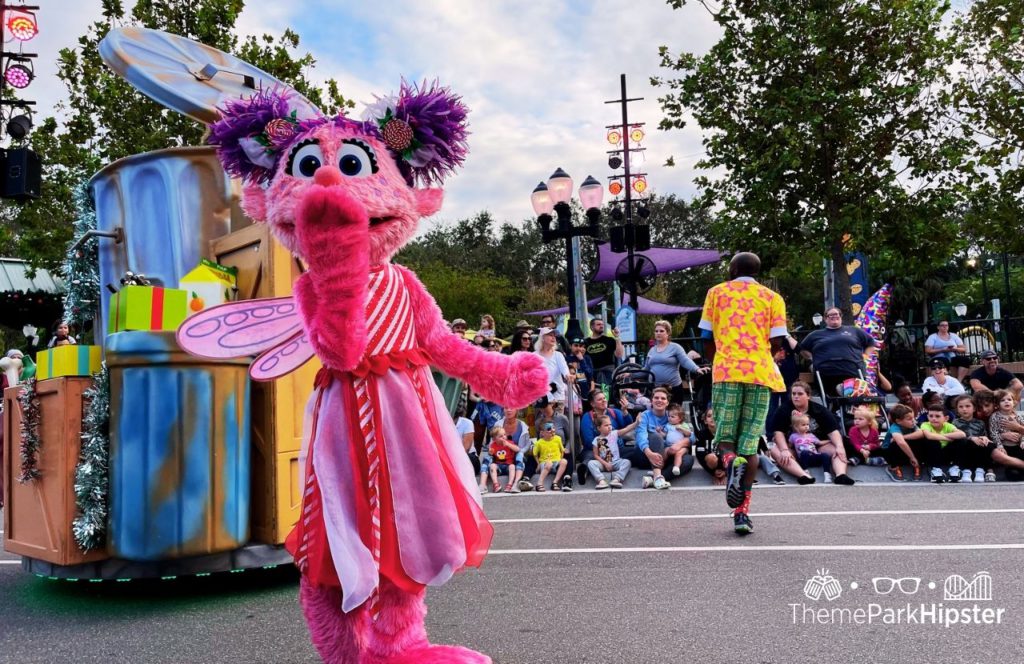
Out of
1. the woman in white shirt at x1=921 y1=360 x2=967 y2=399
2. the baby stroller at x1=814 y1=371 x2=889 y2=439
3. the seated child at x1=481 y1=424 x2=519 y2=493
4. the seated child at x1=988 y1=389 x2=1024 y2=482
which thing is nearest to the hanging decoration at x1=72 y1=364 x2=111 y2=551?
the seated child at x1=481 y1=424 x2=519 y2=493

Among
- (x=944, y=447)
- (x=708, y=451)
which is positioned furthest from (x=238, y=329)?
(x=944, y=447)

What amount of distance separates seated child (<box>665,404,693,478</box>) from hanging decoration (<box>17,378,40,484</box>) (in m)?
5.78

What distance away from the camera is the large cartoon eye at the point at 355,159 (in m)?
3.11

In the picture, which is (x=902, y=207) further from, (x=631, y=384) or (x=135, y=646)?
(x=135, y=646)

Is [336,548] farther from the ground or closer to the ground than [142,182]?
closer to the ground

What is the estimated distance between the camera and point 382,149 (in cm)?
323

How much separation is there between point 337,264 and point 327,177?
0.34 m

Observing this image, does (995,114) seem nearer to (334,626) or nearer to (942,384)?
(942,384)

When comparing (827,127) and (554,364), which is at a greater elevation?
(827,127)

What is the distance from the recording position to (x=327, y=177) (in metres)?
2.89

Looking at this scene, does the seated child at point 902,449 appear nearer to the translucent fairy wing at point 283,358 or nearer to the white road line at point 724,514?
the white road line at point 724,514

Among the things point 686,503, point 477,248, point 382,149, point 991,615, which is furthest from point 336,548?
point 477,248

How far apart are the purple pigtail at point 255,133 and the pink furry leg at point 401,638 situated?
62.2 inches

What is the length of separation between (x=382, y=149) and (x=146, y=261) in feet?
8.26
